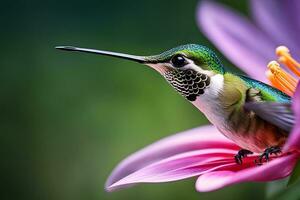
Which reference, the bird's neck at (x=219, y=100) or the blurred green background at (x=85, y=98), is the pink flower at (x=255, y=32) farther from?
the blurred green background at (x=85, y=98)

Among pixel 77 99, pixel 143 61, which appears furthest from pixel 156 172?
pixel 77 99

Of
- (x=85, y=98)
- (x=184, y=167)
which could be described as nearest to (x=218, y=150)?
(x=184, y=167)

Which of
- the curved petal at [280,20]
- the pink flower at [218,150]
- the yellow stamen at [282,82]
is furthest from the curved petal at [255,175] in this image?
the curved petal at [280,20]

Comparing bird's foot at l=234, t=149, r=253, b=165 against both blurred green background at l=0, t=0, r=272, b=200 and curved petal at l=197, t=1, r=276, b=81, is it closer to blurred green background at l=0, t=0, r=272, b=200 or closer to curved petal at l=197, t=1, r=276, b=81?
curved petal at l=197, t=1, r=276, b=81

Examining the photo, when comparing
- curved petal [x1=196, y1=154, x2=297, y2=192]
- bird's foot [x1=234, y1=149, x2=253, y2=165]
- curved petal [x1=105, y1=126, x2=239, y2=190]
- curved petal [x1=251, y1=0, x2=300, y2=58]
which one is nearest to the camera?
curved petal [x1=196, y1=154, x2=297, y2=192]

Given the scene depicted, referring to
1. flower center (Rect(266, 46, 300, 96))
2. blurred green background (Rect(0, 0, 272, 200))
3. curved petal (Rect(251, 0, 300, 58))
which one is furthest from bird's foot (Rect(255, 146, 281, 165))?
blurred green background (Rect(0, 0, 272, 200))

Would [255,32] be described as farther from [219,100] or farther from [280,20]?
[219,100]
